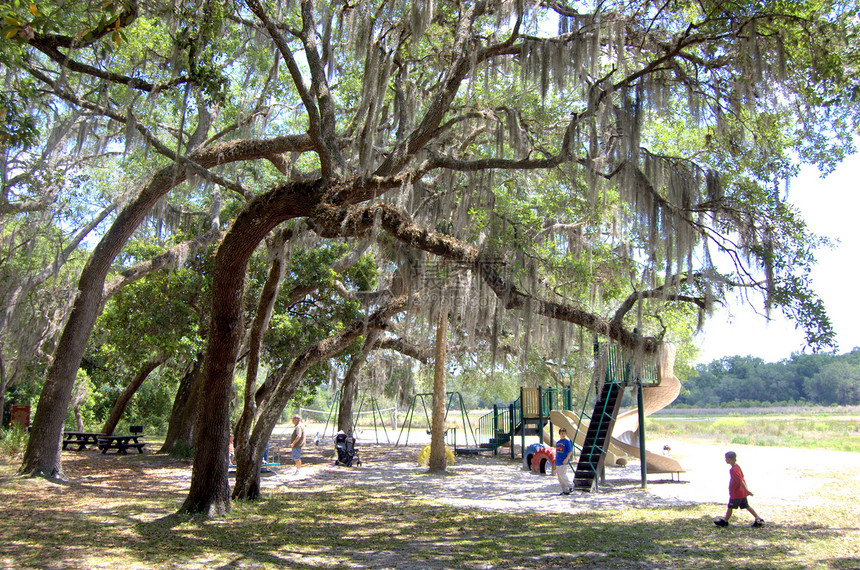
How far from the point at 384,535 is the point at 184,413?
1064cm

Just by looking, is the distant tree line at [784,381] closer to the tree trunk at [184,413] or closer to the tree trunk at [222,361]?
the tree trunk at [184,413]

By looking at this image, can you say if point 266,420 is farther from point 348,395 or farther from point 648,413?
point 348,395

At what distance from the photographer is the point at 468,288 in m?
8.87

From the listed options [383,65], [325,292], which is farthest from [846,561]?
[325,292]

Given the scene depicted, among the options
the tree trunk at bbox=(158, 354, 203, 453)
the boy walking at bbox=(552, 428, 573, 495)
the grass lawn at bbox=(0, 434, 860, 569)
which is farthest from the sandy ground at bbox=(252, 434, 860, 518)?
the tree trunk at bbox=(158, 354, 203, 453)

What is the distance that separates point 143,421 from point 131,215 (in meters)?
20.2

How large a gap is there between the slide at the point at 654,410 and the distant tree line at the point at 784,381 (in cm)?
4387

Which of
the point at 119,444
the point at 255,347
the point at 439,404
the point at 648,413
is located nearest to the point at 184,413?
the point at 119,444

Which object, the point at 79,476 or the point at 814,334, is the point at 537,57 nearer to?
the point at 814,334

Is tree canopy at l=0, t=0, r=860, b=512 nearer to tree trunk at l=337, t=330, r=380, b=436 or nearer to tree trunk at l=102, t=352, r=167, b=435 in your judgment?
tree trunk at l=337, t=330, r=380, b=436

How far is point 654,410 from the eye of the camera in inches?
530

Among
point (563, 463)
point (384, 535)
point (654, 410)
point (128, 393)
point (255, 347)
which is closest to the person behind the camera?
point (384, 535)

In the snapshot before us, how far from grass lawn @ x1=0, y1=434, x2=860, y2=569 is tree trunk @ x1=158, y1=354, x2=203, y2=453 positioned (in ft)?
18.4

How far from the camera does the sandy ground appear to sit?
Result: 912 cm
